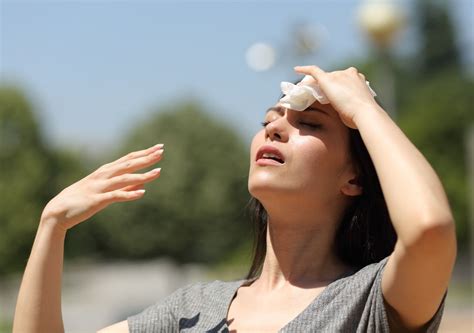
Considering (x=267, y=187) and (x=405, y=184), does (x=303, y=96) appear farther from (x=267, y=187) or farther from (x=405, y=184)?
(x=405, y=184)

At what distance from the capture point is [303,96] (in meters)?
2.47

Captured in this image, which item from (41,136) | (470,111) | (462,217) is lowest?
(462,217)

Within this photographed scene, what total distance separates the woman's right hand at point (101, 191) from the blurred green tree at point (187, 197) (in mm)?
20079

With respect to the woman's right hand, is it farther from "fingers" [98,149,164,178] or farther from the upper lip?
the upper lip

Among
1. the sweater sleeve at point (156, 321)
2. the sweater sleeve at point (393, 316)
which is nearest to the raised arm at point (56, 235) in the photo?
the sweater sleeve at point (156, 321)

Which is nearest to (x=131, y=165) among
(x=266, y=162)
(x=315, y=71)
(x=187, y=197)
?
(x=266, y=162)

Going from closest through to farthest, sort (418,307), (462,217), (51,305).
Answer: (418,307) → (51,305) → (462,217)

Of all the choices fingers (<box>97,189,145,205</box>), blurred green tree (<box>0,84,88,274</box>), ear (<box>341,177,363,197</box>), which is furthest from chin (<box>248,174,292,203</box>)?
blurred green tree (<box>0,84,88,274</box>)

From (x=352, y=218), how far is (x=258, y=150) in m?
0.38

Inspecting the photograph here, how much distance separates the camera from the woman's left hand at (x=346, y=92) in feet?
7.38

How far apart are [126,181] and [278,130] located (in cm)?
49

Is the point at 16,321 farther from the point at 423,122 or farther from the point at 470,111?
the point at 470,111

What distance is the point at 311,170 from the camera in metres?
2.47

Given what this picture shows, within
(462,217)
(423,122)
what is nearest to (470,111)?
(423,122)
